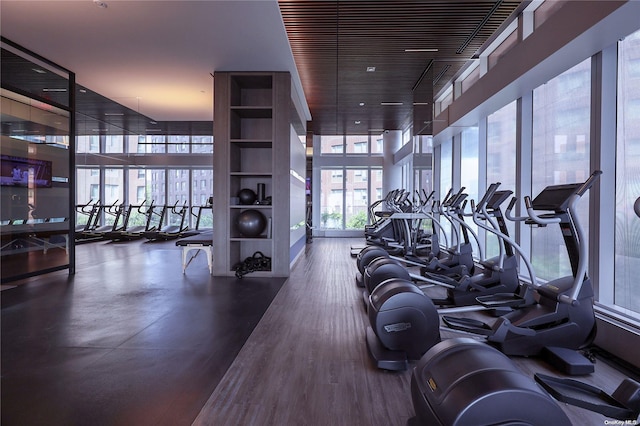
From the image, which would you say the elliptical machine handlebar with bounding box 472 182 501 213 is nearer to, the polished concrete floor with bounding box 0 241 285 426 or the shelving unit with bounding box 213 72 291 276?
the polished concrete floor with bounding box 0 241 285 426

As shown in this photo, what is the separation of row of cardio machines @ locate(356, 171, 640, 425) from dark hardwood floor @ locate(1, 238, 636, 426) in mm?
191

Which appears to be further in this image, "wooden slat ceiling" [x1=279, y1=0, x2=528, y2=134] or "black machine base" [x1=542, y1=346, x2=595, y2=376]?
"wooden slat ceiling" [x1=279, y1=0, x2=528, y2=134]

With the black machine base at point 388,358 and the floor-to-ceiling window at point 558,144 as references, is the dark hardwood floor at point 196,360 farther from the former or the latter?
the floor-to-ceiling window at point 558,144

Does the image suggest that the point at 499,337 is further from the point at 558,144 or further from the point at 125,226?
the point at 125,226

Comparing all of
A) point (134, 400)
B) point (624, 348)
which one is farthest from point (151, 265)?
point (624, 348)

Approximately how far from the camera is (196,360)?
8.64ft

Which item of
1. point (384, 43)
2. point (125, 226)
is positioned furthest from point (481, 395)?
point (125, 226)

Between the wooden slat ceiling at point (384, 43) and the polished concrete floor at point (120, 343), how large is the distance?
383 centimetres

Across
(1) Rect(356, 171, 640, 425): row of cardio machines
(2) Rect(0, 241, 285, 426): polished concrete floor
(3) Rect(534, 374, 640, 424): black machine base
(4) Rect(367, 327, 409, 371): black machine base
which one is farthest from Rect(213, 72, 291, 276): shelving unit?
(3) Rect(534, 374, 640, 424): black machine base

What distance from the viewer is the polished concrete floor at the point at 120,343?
203 cm

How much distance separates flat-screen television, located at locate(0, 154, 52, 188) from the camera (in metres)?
4.73

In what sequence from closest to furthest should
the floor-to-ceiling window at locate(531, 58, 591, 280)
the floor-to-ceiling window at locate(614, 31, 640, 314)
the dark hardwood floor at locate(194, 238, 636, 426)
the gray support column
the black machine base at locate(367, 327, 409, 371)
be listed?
the dark hardwood floor at locate(194, 238, 636, 426), the black machine base at locate(367, 327, 409, 371), the floor-to-ceiling window at locate(614, 31, 640, 314), the floor-to-ceiling window at locate(531, 58, 591, 280), the gray support column

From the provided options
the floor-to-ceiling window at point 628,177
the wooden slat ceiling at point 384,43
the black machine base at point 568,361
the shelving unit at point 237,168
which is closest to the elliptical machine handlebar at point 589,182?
the floor-to-ceiling window at point 628,177

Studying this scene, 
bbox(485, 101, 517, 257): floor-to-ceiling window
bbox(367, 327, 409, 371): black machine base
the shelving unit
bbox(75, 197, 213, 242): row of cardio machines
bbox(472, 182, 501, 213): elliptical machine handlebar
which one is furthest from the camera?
bbox(75, 197, 213, 242): row of cardio machines
